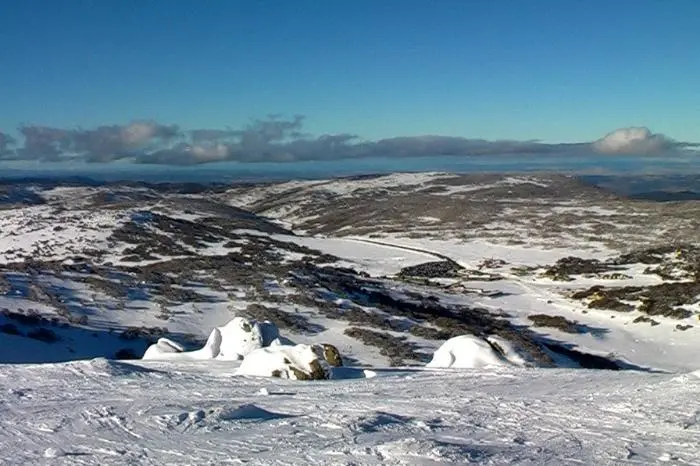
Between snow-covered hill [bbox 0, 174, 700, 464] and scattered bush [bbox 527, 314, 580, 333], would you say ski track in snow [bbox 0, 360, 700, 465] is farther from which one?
scattered bush [bbox 527, 314, 580, 333]

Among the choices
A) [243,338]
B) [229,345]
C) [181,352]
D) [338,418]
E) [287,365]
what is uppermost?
[338,418]

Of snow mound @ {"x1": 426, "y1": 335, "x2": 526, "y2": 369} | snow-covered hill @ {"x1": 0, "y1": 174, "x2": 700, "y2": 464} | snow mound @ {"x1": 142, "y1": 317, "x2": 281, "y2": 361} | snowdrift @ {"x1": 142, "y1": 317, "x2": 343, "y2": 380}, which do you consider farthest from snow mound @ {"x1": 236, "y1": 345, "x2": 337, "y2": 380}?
snow mound @ {"x1": 426, "y1": 335, "x2": 526, "y2": 369}

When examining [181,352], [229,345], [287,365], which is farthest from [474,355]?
[181,352]

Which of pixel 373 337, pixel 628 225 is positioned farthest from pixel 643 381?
pixel 628 225

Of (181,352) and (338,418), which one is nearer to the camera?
(338,418)

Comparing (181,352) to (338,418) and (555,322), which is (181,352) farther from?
(555,322)

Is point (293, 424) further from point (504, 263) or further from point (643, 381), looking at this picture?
point (504, 263)

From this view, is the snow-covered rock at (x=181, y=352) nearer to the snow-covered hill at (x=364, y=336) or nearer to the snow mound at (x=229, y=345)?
the snow mound at (x=229, y=345)
